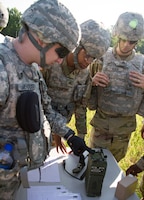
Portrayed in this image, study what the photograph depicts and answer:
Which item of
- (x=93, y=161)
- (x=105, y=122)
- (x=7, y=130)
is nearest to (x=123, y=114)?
(x=105, y=122)

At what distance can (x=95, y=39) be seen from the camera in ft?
6.54

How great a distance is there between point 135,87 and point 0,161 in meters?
1.62

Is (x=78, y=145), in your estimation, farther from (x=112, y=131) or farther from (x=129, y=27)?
(x=129, y=27)

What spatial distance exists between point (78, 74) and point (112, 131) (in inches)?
29.0

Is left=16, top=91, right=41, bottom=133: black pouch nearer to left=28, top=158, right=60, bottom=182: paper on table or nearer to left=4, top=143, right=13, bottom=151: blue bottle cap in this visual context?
left=4, top=143, right=13, bottom=151: blue bottle cap

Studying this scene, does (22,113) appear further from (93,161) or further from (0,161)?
(93,161)

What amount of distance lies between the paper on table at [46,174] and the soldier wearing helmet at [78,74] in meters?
0.49

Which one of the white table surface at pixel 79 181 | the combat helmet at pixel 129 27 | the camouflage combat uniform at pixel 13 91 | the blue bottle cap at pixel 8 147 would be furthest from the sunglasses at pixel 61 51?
the combat helmet at pixel 129 27

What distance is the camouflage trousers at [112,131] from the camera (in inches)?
104

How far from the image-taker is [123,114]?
8.44 feet

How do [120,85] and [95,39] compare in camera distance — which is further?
[120,85]

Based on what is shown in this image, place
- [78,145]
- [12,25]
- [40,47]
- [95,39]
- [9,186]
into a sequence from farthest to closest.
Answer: [12,25] → [95,39] → [78,145] → [9,186] → [40,47]

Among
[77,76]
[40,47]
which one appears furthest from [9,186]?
[77,76]

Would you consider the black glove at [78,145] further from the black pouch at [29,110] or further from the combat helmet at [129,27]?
the combat helmet at [129,27]
